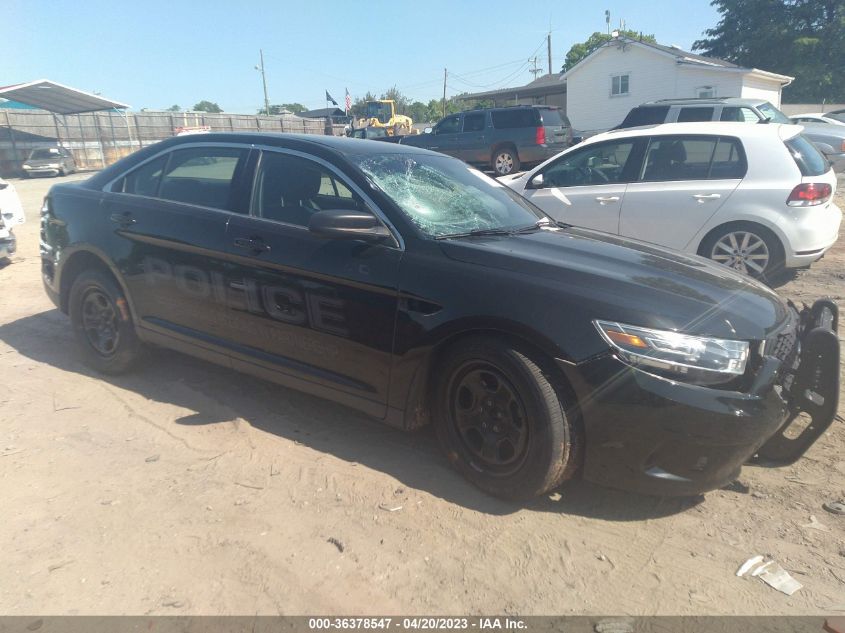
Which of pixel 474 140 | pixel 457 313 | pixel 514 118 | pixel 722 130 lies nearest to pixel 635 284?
pixel 457 313

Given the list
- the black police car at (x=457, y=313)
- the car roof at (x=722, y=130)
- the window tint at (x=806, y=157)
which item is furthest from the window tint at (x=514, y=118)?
the black police car at (x=457, y=313)

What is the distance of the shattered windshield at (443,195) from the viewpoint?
3.58 metres

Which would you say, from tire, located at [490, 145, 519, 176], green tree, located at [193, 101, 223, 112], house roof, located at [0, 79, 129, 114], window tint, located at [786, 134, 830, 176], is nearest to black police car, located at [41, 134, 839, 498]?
window tint, located at [786, 134, 830, 176]

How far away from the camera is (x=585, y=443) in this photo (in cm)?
287

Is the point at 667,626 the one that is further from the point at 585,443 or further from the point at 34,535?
the point at 34,535

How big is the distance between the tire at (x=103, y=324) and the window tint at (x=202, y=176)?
82 centimetres

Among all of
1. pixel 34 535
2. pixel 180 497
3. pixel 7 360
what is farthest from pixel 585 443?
pixel 7 360

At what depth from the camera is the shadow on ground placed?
3.14m

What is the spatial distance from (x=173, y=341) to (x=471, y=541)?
2499 mm

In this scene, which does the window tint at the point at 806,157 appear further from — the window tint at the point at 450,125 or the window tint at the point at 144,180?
the window tint at the point at 450,125

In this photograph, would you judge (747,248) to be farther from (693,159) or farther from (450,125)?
(450,125)

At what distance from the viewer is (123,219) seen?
448 cm

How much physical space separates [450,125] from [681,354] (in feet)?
53.2

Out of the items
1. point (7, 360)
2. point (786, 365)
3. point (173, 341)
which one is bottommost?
point (7, 360)
